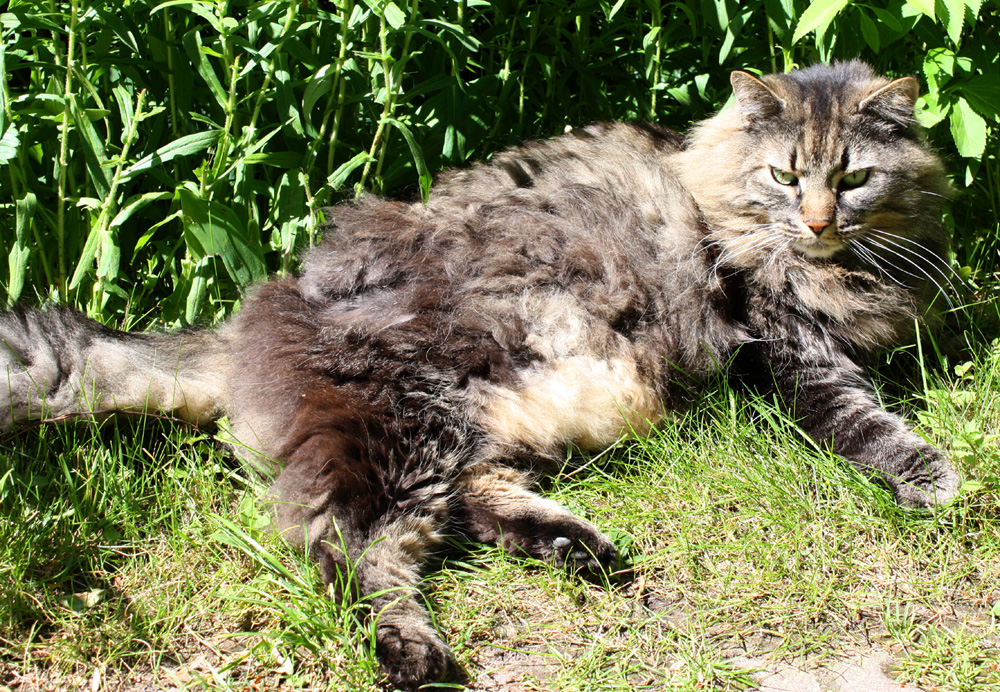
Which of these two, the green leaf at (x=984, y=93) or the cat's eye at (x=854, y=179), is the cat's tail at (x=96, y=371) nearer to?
the cat's eye at (x=854, y=179)

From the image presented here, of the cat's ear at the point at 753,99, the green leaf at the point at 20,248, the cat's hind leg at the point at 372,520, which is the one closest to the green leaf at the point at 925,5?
the cat's ear at the point at 753,99

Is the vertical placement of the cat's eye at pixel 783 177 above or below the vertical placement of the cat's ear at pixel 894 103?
below

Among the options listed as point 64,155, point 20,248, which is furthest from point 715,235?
point 20,248

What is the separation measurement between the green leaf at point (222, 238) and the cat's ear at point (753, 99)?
1.71 m

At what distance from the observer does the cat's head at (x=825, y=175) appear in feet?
8.18

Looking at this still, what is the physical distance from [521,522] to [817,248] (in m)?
1.31

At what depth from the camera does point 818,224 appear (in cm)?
247

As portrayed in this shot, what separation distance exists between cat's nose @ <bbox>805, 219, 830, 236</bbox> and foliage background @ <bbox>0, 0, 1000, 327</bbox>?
57 cm

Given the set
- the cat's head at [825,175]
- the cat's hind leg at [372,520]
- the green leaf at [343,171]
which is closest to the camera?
the cat's hind leg at [372,520]

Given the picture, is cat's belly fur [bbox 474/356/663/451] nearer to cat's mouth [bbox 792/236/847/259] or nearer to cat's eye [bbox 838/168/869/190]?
cat's mouth [bbox 792/236/847/259]

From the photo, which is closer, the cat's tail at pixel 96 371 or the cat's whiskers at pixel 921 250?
the cat's tail at pixel 96 371

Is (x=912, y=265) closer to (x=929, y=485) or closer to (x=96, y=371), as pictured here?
(x=929, y=485)

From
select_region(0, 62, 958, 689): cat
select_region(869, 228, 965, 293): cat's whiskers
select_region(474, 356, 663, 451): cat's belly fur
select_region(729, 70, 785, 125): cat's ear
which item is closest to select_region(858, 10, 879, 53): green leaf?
select_region(0, 62, 958, 689): cat

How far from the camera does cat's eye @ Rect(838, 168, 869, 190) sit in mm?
2512
